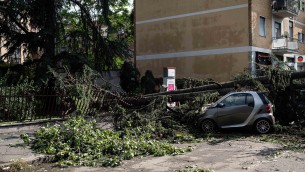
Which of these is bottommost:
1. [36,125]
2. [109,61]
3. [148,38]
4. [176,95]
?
[36,125]

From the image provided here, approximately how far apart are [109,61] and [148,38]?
11.6 meters

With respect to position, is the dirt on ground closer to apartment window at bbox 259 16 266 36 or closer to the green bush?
the green bush

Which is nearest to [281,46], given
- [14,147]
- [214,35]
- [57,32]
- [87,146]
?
[214,35]

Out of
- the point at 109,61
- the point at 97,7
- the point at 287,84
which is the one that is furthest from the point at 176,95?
the point at 97,7

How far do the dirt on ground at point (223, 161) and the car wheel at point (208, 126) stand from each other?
2.55m

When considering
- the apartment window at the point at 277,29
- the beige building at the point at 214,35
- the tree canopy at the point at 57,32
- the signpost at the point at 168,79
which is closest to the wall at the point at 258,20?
the beige building at the point at 214,35

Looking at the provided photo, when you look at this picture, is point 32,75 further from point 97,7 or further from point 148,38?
point 148,38

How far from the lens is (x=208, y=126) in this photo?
12891 mm

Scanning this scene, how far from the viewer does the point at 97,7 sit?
21.4 m

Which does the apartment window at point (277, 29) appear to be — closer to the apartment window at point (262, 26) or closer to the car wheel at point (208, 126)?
the apartment window at point (262, 26)

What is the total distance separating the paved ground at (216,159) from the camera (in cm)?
770

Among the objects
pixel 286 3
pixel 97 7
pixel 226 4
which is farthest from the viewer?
pixel 286 3

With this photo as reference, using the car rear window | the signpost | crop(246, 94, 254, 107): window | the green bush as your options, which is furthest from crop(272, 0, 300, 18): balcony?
the green bush

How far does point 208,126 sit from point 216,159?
432 centimetres
